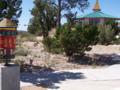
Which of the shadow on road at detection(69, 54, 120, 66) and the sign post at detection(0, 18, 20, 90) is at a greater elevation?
the sign post at detection(0, 18, 20, 90)

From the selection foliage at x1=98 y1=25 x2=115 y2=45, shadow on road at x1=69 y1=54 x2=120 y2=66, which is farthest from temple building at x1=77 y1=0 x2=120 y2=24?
shadow on road at x1=69 y1=54 x2=120 y2=66

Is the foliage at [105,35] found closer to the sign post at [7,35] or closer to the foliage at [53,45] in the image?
the foliage at [53,45]

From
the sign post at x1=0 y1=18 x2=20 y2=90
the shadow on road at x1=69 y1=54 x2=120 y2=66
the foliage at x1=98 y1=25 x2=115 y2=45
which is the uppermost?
the sign post at x1=0 y1=18 x2=20 y2=90

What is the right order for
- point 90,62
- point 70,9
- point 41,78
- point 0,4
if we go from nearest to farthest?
1. point 41,78
2. point 0,4
3. point 90,62
4. point 70,9

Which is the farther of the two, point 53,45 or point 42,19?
point 42,19

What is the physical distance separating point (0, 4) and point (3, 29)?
18.0 ft

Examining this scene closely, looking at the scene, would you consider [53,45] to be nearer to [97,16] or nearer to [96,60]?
[96,60]

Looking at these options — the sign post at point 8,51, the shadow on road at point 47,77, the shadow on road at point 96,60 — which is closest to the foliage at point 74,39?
the shadow on road at point 96,60

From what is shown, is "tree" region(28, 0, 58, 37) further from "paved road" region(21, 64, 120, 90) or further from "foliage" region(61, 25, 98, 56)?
"paved road" region(21, 64, 120, 90)

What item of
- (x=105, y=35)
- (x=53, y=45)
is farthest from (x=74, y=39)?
(x=105, y=35)

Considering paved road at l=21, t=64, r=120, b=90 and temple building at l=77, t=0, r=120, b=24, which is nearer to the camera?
paved road at l=21, t=64, r=120, b=90

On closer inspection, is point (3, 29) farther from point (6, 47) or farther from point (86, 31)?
point (86, 31)


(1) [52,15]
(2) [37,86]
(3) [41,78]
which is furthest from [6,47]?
(1) [52,15]

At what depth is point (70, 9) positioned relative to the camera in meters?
26.3
